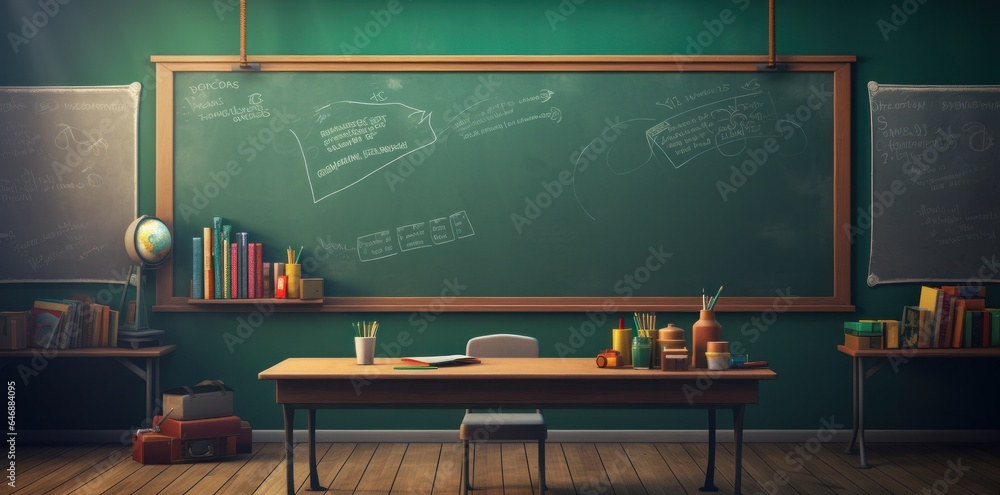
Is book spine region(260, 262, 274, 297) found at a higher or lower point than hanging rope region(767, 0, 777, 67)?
lower

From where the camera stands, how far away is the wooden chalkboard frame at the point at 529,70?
521 cm

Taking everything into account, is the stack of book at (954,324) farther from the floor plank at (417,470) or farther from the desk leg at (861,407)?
the floor plank at (417,470)

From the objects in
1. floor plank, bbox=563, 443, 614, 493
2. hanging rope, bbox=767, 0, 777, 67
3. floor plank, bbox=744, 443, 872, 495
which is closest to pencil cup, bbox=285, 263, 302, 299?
floor plank, bbox=563, 443, 614, 493

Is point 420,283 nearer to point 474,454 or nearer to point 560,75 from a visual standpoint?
point 474,454

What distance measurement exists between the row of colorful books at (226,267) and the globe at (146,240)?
0.65 ft

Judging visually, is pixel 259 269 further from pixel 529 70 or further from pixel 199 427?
pixel 529 70

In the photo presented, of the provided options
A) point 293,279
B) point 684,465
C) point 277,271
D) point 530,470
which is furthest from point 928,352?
point 277,271

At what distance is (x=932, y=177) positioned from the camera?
5262 mm

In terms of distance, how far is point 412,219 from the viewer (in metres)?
5.25

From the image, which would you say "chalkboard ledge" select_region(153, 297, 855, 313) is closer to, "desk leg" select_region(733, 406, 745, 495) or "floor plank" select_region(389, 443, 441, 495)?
"floor plank" select_region(389, 443, 441, 495)

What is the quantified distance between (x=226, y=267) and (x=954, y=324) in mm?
4194

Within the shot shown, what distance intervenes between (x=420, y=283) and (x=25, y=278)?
2364 mm

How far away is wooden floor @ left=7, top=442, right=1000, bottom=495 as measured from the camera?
4234 mm

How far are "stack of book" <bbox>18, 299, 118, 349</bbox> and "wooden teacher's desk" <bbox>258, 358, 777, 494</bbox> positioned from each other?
193 centimetres
